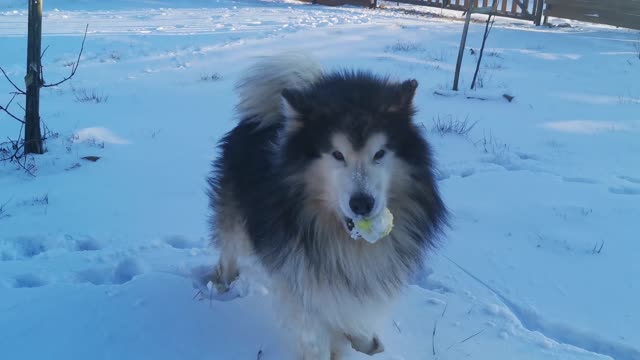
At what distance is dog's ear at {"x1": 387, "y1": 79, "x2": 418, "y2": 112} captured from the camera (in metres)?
2.07

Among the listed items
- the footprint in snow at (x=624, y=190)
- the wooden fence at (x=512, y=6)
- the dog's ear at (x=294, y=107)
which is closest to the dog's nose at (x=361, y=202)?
the dog's ear at (x=294, y=107)

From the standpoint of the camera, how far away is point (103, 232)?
3.41 metres

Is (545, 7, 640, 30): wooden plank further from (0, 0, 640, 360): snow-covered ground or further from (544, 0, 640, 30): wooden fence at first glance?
(0, 0, 640, 360): snow-covered ground

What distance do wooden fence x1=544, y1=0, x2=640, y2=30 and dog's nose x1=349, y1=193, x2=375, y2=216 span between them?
39.4 feet

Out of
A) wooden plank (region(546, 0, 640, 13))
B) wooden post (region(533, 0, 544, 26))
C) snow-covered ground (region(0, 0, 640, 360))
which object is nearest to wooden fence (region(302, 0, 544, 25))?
wooden post (region(533, 0, 544, 26))

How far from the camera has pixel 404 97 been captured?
2088 mm

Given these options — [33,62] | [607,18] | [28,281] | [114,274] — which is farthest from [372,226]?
[607,18]

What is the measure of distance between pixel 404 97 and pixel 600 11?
39.5 ft

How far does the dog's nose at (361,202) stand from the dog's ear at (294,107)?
0.39 m

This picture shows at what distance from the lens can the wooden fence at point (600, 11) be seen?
11.5m

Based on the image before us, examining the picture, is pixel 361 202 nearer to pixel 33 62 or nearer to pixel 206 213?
pixel 206 213

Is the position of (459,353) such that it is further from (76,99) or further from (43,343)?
(76,99)

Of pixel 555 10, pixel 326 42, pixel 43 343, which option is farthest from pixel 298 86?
pixel 555 10

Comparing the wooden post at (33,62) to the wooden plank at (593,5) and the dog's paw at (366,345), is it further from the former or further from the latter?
the wooden plank at (593,5)
